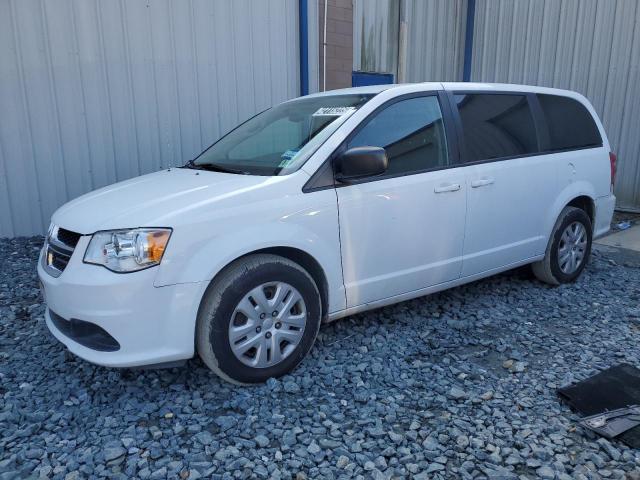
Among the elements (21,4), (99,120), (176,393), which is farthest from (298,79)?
(176,393)

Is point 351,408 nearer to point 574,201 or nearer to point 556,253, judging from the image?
point 556,253

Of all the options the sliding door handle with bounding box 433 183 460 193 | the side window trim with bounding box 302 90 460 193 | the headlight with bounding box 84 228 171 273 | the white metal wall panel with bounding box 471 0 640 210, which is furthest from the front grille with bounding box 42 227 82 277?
the white metal wall panel with bounding box 471 0 640 210

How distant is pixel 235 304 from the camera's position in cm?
277

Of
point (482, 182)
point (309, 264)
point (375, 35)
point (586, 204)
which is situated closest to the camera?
point (309, 264)

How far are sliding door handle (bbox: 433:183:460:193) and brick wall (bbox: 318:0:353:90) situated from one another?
4479 mm

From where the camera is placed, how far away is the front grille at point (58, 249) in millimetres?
2807

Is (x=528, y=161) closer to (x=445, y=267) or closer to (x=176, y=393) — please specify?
(x=445, y=267)

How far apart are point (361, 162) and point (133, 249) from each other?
1.35 meters

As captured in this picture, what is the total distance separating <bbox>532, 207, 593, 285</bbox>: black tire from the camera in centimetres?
450

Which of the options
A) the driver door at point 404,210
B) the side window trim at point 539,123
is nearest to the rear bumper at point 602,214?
the side window trim at point 539,123

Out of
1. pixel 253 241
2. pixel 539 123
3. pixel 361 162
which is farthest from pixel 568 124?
pixel 253 241

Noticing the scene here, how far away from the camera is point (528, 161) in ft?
13.6

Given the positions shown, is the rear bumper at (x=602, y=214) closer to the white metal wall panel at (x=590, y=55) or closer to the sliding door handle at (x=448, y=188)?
the sliding door handle at (x=448, y=188)

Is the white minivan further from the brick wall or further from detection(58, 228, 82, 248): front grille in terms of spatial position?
the brick wall
